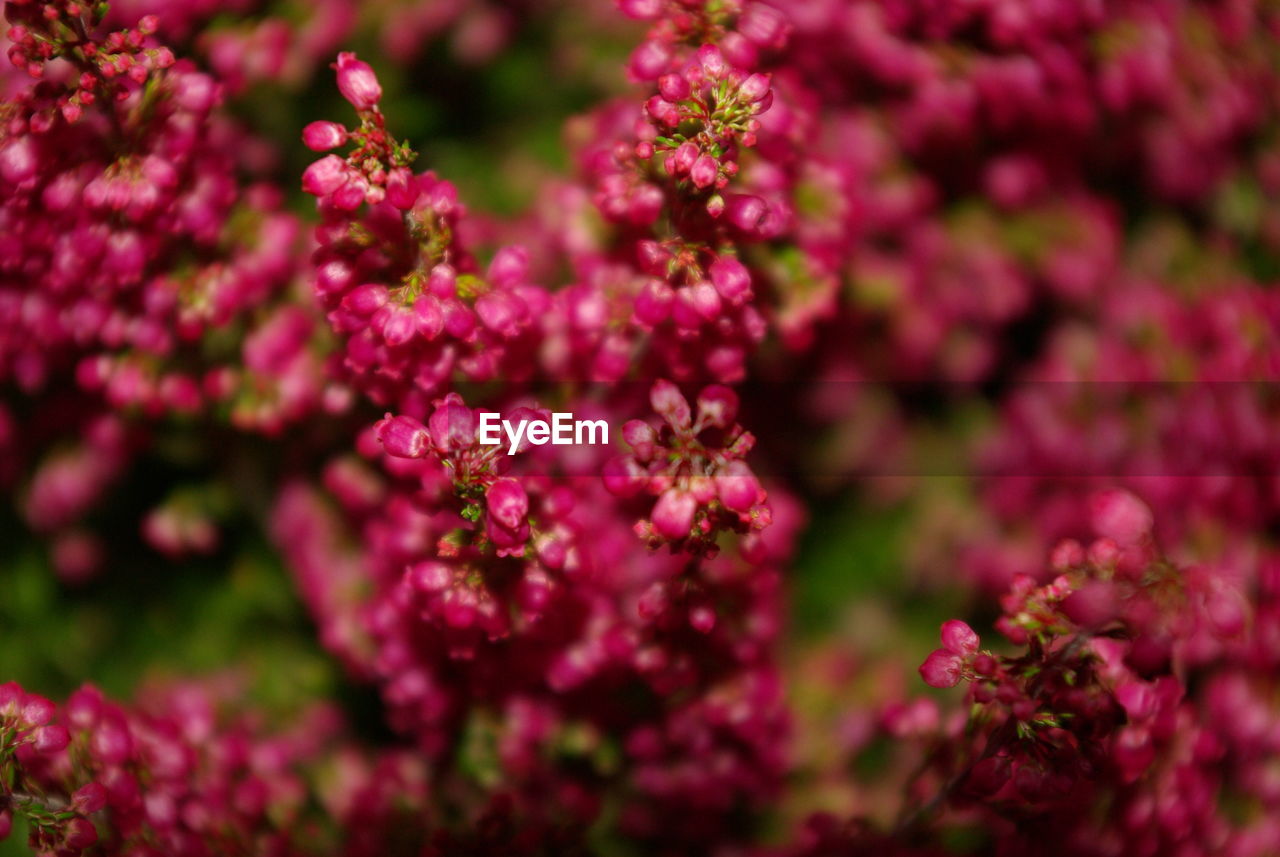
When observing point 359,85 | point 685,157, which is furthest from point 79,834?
point 685,157

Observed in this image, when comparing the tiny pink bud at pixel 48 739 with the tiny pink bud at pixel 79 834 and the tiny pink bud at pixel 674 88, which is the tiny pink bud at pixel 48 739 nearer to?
the tiny pink bud at pixel 79 834

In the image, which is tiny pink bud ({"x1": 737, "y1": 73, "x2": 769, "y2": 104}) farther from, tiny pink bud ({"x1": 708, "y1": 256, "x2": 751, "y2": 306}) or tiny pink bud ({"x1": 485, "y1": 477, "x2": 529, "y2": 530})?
tiny pink bud ({"x1": 485, "y1": 477, "x2": 529, "y2": 530})

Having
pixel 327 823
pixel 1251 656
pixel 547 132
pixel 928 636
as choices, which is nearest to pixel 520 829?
pixel 327 823

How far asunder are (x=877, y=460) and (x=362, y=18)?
3.66 ft

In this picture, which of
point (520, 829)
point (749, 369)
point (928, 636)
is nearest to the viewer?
point (520, 829)

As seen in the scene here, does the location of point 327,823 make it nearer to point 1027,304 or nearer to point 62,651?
point 62,651

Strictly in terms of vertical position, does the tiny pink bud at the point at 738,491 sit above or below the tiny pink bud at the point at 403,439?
below

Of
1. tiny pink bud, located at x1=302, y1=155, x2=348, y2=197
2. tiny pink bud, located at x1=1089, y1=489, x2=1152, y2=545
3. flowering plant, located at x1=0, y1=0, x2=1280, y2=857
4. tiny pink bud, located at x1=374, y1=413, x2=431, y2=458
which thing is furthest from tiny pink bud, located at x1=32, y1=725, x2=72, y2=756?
tiny pink bud, located at x1=1089, y1=489, x2=1152, y2=545

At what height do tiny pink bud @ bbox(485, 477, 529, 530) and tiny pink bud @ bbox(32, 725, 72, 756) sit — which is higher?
tiny pink bud @ bbox(485, 477, 529, 530)

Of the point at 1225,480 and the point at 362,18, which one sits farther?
the point at 362,18

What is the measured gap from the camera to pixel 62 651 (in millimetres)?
1588

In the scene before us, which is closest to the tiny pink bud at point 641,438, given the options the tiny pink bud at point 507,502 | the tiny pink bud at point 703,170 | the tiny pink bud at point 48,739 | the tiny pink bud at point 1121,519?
the tiny pink bud at point 507,502

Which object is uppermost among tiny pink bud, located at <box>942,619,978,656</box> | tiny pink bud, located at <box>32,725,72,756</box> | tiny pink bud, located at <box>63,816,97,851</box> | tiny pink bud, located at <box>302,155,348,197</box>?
tiny pink bud, located at <box>302,155,348,197</box>

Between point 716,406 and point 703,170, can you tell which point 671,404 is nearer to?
point 716,406
